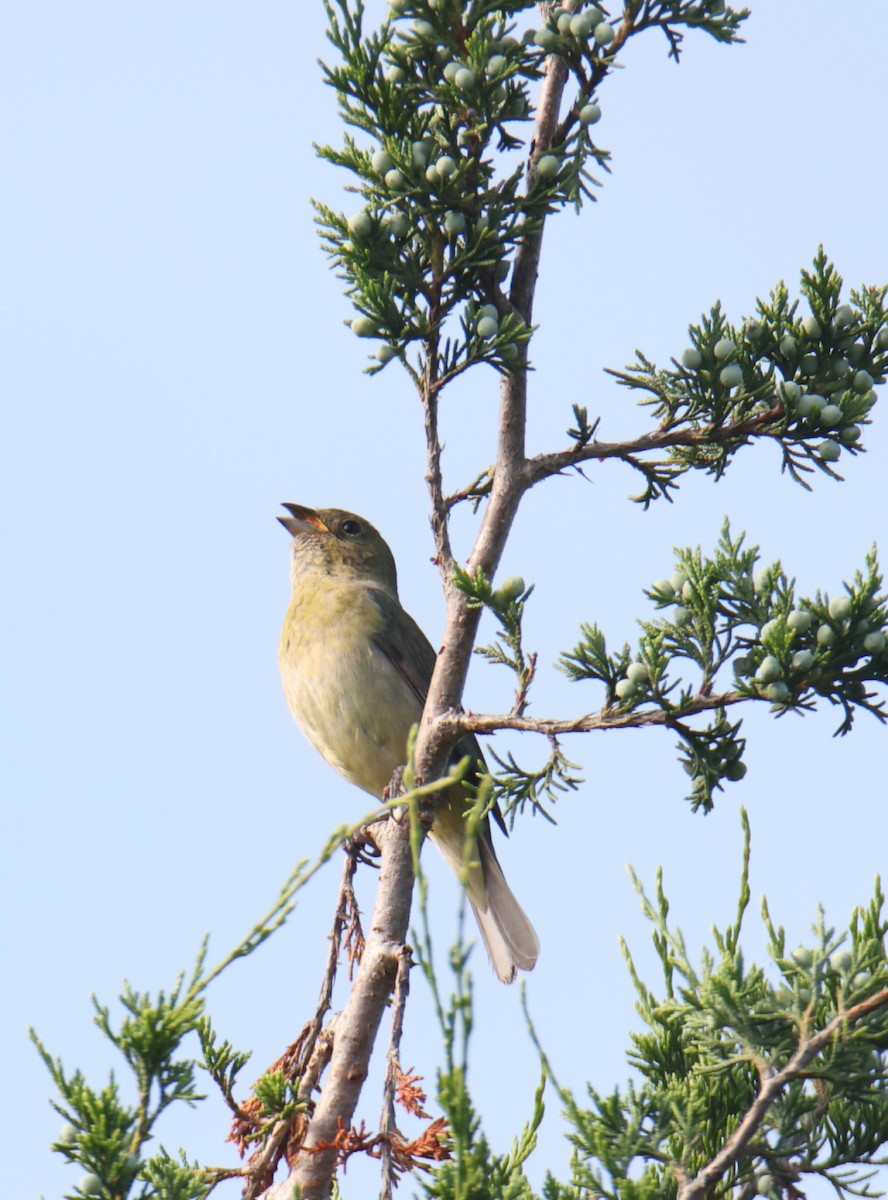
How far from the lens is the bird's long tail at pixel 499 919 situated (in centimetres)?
566

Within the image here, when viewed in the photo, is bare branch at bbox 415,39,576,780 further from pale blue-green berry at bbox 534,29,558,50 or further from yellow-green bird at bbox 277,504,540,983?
yellow-green bird at bbox 277,504,540,983

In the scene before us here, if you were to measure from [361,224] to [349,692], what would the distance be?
2685 mm

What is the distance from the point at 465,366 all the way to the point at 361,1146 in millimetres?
2002

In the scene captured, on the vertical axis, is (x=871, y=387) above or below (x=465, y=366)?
below

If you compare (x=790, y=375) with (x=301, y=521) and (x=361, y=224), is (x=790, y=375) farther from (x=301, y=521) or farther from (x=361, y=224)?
(x=301, y=521)

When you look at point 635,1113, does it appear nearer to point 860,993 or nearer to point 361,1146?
point 860,993

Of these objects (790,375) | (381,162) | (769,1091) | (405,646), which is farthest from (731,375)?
(405,646)

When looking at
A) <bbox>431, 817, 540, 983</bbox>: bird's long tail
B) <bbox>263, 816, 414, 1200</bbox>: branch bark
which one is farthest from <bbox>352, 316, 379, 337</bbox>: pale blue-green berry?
<bbox>431, 817, 540, 983</bbox>: bird's long tail

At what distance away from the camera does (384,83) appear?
375 cm

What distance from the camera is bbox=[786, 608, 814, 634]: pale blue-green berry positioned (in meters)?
3.44

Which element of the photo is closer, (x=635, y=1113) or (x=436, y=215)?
(x=635, y=1113)

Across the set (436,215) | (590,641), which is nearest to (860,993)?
(590,641)

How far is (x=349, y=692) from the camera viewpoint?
238 inches

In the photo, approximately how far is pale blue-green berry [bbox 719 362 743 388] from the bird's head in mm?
3306
